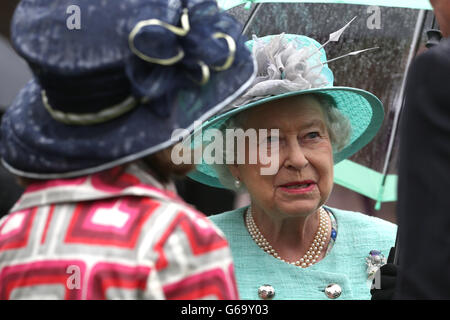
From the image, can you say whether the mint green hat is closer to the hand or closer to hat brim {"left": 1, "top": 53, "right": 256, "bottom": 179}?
the hand

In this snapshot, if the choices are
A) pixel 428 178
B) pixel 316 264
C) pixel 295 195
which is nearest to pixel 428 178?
pixel 428 178

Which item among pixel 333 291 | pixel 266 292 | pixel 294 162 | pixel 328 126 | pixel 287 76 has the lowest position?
pixel 266 292

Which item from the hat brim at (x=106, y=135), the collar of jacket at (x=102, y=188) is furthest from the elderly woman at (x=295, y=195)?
the collar of jacket at (x=102, y=188)

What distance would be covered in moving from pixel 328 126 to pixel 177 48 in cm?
160

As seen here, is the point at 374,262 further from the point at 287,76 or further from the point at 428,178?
the point at 428,178

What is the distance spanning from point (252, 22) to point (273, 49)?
324 millimetres

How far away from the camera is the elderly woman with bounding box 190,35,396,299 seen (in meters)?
2.93

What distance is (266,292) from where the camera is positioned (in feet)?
9.53

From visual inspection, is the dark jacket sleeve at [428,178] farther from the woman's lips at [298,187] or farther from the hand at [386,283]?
the woman's lips at [298,187]

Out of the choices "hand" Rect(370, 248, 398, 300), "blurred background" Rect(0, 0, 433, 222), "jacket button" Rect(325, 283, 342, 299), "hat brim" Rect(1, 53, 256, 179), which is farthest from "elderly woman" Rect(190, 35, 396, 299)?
"hat brim" Rect(1, 53, 256, 179)

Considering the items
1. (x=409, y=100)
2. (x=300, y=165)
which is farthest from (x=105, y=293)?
(x=300, y=165)

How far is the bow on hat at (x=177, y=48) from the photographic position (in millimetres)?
1604

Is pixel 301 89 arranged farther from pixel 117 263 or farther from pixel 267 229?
pixel 117 263

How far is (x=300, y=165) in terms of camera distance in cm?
295
